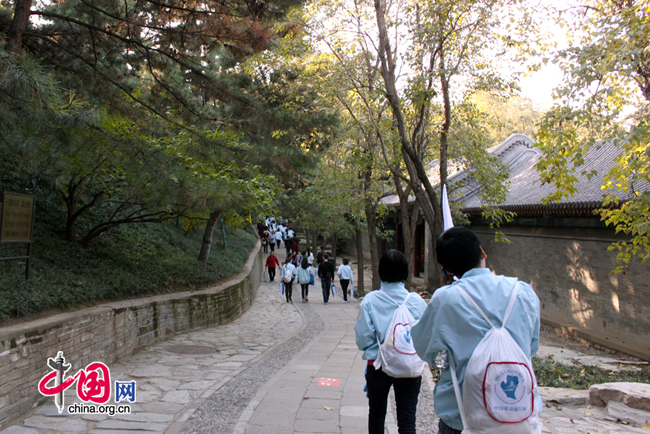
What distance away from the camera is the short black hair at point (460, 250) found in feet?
7.72

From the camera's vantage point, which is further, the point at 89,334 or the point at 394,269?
the point at 89,334

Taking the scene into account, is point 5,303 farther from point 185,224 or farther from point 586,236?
point 586,236

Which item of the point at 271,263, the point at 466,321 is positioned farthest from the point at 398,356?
the point at 271,263

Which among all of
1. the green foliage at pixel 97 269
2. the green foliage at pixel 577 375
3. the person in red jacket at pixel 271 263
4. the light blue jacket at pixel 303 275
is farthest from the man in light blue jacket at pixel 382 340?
the person in red jacket at pixel 271 263

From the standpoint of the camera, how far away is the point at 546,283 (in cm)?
1362

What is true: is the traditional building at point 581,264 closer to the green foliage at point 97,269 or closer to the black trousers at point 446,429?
the black trousers at point 446,429

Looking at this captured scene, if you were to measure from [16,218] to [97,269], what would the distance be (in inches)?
94.7

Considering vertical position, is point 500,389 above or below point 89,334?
above

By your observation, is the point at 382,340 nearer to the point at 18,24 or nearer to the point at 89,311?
the point at 89,311

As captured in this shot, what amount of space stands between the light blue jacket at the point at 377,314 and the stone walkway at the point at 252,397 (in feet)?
5.17

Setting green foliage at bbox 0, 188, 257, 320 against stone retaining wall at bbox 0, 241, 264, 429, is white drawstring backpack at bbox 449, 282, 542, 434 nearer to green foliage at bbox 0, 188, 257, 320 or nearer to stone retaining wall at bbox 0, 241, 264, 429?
stone retaining wall at bbox 0, 241, 264, 429

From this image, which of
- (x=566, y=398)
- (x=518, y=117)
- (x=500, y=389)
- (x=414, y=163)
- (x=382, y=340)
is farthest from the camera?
(x=518, y=117)

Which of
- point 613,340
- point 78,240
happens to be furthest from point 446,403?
point 613,340

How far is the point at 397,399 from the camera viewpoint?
320 centimetres
